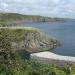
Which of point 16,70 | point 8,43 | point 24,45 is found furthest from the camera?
point 24,45

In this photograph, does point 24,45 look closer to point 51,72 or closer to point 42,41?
point 42,41

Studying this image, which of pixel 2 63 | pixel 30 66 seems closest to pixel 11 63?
pixel 2 63

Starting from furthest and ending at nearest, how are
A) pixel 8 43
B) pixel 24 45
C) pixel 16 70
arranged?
pixel 24 45 → pixel 8 43 → pixel 16 70

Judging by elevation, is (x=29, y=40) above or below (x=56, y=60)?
below

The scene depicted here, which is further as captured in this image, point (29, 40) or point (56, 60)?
point (29, 40)

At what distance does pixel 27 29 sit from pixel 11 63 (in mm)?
64964

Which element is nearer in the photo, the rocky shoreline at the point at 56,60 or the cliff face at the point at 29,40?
the rocky shoreline at the point at 56,60

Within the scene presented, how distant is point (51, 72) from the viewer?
23.0 m

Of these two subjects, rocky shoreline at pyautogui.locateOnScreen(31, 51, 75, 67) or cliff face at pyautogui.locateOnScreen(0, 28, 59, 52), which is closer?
rocky shoreline at pyautogui.locateOnScreen(31, 51, 75, 67)

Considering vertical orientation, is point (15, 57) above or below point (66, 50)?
above

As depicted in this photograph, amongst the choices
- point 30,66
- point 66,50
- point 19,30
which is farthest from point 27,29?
point 30,66

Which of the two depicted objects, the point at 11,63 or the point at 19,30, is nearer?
the point at 11,63

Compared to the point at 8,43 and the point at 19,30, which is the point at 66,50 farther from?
the point at 8,43

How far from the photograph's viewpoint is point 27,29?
8756 cm
